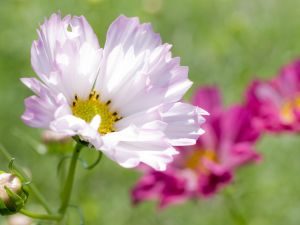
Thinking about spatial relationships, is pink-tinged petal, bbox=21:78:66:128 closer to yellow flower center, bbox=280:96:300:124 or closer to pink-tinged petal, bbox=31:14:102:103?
pink-tinged petal, bbox=31:14:102:103

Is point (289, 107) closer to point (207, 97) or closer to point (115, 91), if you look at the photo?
point (207, 97)

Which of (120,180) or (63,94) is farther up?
(63,94)

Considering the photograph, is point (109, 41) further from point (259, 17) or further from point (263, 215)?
point (259, 17)

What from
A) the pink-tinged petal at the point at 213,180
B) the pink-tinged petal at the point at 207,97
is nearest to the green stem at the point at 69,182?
the pink-tinged petal at the point at 213,180

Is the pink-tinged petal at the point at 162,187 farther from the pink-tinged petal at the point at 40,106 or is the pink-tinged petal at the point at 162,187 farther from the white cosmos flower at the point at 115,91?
the pink-tinged petal at the point at 40,106

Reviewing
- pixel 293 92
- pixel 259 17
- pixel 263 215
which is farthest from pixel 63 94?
pixel 259 17

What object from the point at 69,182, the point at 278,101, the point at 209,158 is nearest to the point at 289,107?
the point at 278,101

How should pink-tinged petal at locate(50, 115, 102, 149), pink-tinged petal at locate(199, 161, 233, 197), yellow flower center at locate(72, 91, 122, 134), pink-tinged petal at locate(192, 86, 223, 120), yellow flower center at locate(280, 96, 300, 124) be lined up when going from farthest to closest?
1. yellow flower center at locate(280, 96, 300, 124)
2. pink-tinged petal at locate(192, 86, 223, 120)
3. pink-tinged petal at locate(199, 161, 233, 197)
4. yellow flower center at locate(72, 91, 122, 134)
5. pink-tinged petal at locate(50, 115, 102, 149)

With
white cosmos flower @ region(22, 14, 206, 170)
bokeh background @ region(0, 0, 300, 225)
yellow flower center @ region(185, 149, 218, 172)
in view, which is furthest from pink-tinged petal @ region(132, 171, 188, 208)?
white cosmos flower @ region(22, 14, 206, 170)
